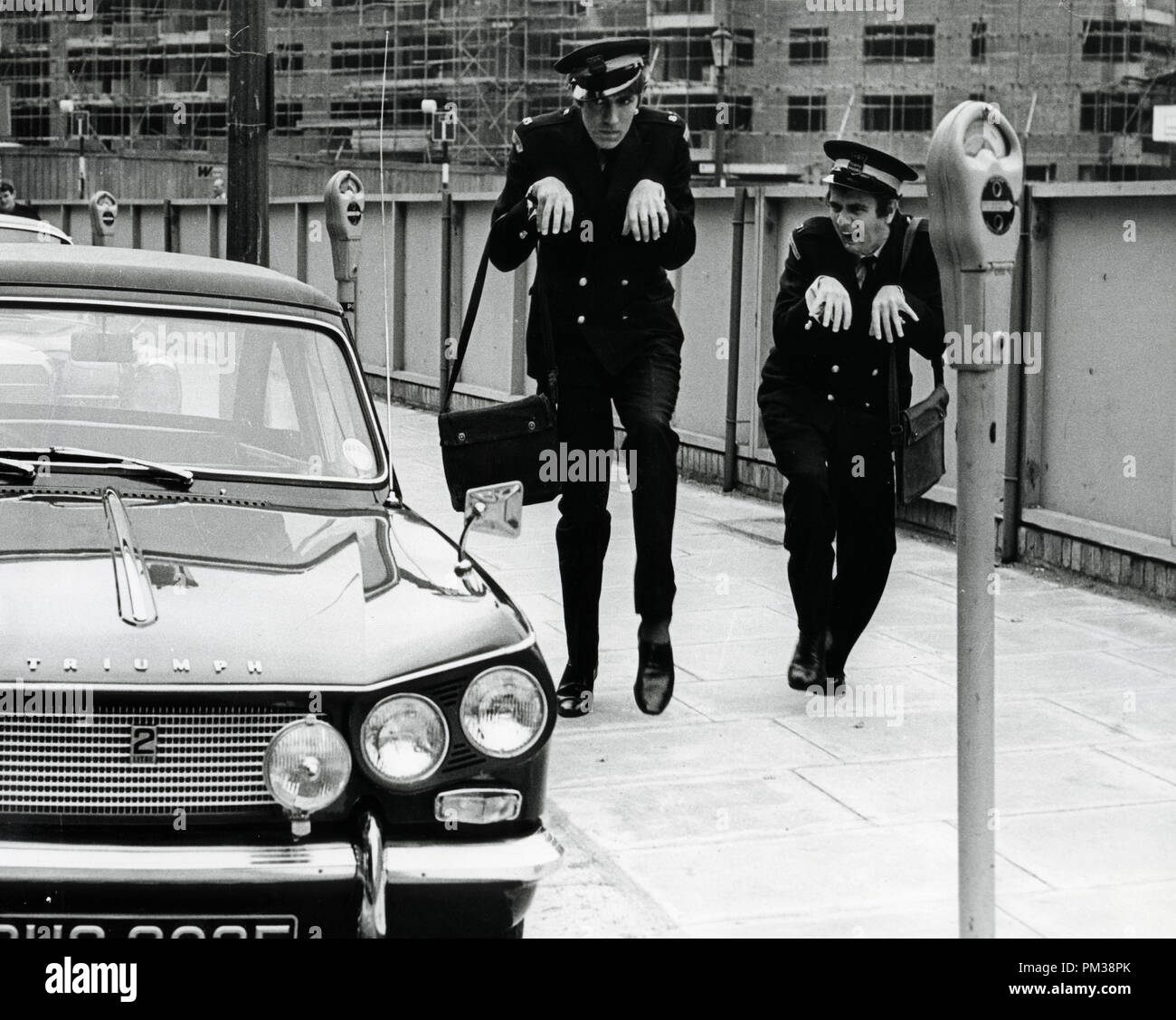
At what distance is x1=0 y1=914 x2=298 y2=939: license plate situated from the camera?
10.9 feet

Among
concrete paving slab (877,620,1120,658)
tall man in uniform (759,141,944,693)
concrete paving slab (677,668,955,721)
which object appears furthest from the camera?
concrete paving slab (877,620,1120,658)

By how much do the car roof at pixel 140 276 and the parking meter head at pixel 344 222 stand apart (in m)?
6.06

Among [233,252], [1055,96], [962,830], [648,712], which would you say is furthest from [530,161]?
[1055,96]

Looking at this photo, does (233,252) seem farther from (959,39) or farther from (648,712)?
(959,39)

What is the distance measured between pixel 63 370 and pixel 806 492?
268 cm

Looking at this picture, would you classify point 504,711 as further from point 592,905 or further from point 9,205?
point 9,205

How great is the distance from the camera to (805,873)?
4762mm

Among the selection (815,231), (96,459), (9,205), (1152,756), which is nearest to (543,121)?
(815,231)

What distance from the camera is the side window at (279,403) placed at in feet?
15.6

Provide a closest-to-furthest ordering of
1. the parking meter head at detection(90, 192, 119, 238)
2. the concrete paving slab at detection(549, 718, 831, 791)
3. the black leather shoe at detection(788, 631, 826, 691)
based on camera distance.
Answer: the concrete paving slab at detection(549, 718, 831, 791)
the black leather shoe at detection(788, 631, 826, 691)
the parking meter head at detection(90, 192, 119, 238)

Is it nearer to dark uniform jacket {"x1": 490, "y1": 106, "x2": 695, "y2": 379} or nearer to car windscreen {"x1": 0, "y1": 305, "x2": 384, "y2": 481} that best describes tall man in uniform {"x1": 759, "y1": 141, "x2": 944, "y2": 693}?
dark uniform jacket {"x1": 490, "y1": 106, "x2": 695, "y2": 379}

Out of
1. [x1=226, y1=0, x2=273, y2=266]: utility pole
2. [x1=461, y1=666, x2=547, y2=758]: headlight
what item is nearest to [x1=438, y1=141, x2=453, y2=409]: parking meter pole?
[x1=226, y1=0, x2=273, y2=266]: utility pole

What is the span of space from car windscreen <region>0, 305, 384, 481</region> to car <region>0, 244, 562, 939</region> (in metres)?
0.28
